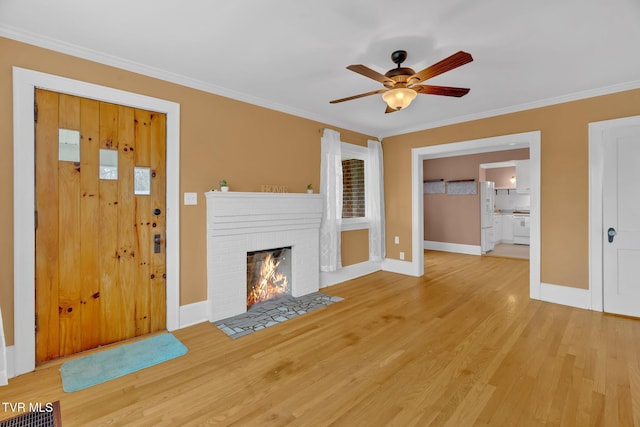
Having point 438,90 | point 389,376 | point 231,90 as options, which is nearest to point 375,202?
point 438,90

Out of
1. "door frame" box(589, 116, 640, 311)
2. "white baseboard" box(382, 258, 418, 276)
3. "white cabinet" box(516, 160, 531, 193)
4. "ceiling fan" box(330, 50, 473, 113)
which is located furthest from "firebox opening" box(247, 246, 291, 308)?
"white cabinet" box(516, 160, 531, 193)

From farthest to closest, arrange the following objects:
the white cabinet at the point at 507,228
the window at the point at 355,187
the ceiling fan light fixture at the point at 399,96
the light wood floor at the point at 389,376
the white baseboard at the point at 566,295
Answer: the white cabinet at the point at 507,228 < the window at the point at 355,187 < the white baseboard at the point at 566,295 < the ceiling fan light fixture at the point at 399,96 < the light wood floor at the point at 389,376

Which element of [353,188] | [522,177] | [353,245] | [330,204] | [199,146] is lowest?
[353,245]

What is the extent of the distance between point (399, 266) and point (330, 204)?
1915mm

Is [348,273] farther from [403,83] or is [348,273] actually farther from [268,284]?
[403,83]

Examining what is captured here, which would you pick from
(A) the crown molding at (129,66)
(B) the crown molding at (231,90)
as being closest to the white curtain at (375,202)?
(B) the crown molding at (231,90)

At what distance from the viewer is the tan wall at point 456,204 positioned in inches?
278

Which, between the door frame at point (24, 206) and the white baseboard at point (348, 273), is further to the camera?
the white baseboard at point (348, 273)

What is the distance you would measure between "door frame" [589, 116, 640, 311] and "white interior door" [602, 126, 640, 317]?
0.03m

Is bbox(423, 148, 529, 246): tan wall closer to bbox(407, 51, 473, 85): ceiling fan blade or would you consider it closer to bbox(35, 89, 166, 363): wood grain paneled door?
bbox(407, 51, 473, 85): ceiling fan blade

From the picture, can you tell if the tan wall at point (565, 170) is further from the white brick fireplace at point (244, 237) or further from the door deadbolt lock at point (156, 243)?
the door deadbolt lock at point (156, 243)

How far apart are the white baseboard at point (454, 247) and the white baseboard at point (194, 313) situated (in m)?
6.37

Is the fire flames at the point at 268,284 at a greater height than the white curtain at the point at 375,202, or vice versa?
the white curtain at the point at 375,202

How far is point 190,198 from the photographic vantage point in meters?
3.03
